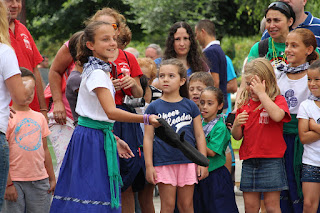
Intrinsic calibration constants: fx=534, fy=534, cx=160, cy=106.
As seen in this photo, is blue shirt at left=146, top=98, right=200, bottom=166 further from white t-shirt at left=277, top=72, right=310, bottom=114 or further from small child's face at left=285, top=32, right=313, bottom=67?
small child's face at left=285, top=32, right=313, bottom=67

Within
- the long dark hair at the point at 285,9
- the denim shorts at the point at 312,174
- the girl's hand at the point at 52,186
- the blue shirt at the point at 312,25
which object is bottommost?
Answer: the girl's hand at the point at 52,186

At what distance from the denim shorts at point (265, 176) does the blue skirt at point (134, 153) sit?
3.20ft

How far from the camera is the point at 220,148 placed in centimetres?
506

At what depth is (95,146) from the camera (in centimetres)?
414

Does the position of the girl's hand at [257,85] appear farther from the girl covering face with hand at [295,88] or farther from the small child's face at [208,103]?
the small child's face at [208,103]

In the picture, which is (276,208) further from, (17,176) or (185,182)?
(17,176)

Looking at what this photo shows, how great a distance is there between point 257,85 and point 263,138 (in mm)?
480

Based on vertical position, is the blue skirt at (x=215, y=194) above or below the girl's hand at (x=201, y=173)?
below

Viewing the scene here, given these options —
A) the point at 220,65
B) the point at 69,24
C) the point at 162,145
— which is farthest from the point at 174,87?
the point at 69,24

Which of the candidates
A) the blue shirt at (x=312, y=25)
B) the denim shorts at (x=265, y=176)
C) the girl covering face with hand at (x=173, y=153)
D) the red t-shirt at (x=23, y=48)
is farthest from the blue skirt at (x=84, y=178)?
the blue shirt at (x=312, y=25)

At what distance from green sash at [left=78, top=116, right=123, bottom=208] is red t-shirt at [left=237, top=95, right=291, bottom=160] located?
4.33 feet

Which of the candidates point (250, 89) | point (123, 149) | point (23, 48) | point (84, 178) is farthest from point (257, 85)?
point (23, 48)

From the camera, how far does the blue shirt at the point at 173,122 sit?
4688 millimetres

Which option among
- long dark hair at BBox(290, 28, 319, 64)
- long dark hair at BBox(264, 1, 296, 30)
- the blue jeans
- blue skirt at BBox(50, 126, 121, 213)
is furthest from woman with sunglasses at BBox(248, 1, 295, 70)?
the blue jeans
